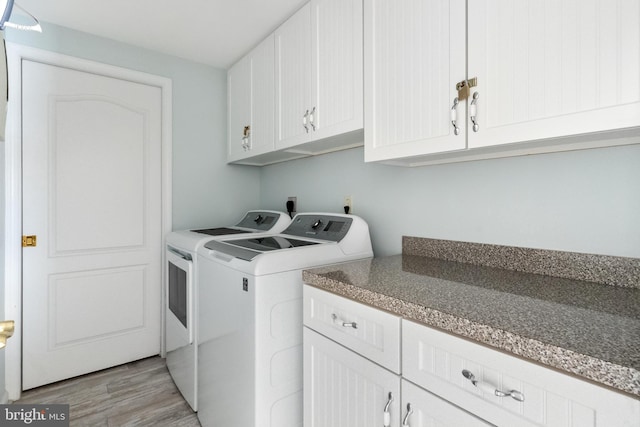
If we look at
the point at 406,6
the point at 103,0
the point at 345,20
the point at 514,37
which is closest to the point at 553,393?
Result: the point at 514,37

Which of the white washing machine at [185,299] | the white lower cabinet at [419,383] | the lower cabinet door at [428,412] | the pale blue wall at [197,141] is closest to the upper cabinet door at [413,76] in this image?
the white lower cabinet at [419,383]

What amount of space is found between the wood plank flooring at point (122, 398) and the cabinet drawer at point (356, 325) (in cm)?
117

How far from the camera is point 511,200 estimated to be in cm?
126

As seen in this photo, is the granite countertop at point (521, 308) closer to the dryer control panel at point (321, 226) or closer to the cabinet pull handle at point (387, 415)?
the cabinet pull handle at point (387, 415)

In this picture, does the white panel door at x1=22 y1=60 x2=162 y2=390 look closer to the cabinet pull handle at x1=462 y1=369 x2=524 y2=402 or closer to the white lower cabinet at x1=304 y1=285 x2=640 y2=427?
the white lower cabinet at x1=304 y1=285 x2=640 y2=427

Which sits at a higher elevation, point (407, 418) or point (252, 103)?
point (252, 103)

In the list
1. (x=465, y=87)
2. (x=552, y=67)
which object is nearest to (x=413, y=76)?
(x=465, y=87)

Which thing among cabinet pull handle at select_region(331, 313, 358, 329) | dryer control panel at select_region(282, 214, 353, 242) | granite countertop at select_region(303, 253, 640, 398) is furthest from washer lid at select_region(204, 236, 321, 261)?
cabinet pull handle at select_region(331, 313, 358, 329)

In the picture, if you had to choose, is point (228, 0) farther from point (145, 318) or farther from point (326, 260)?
point (145, 318)

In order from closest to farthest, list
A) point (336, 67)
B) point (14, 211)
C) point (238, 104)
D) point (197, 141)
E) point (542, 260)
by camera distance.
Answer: point (542, 260) < point (336, 67) < point (14, 211) < point (238, 104) < point (197, 141)

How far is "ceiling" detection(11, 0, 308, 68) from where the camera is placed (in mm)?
1823

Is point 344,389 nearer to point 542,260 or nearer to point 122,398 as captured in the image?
point 542,260

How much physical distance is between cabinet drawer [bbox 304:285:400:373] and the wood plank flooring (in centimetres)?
117

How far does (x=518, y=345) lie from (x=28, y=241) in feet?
8.51
